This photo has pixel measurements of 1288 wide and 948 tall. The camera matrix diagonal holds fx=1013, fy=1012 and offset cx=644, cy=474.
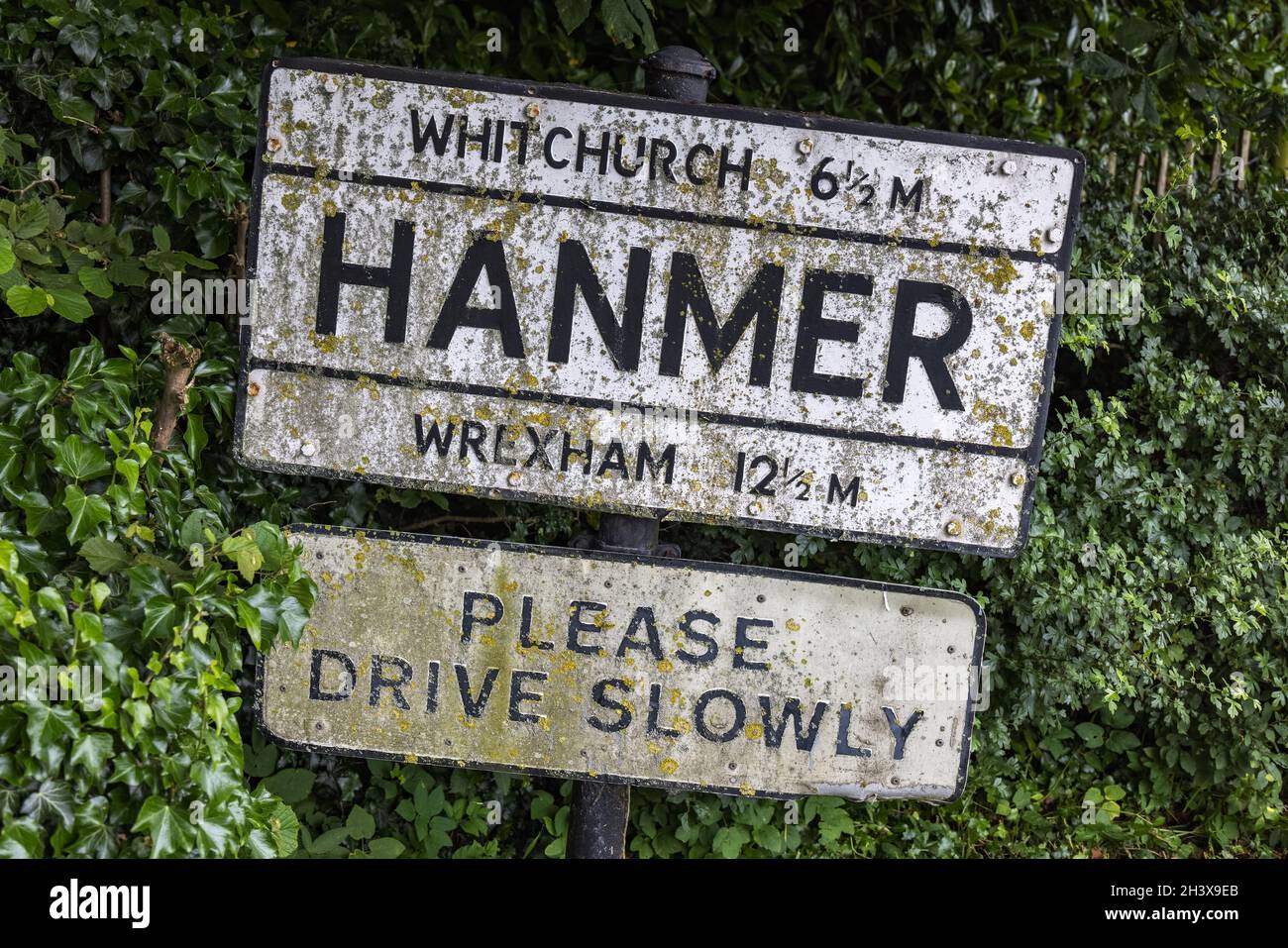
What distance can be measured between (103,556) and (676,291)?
3.67 ft

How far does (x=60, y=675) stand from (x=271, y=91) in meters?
1.12

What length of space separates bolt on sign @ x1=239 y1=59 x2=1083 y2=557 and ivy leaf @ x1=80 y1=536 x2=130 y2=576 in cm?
48

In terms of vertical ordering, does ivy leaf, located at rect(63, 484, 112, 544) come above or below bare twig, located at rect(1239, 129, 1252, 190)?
below

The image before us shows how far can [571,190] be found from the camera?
191 centimetres

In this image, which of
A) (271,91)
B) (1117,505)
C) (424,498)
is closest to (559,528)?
(424,498)

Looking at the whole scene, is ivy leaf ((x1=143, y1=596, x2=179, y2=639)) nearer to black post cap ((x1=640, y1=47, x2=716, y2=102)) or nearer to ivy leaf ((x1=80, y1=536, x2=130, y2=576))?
ivy leaf ((x1=80, y1=536, x2=130, y2=576))

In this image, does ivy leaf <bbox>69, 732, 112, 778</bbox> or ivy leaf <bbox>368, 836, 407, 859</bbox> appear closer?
ivy leaf <bbox>69, 732, 112, 778</bbox>

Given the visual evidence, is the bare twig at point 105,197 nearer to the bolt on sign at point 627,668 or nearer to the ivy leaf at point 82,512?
the ivy leaf at point 82,512

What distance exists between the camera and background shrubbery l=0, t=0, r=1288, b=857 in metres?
2.33

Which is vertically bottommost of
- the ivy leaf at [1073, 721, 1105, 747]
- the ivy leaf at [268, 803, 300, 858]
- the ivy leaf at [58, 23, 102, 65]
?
the ivy leaf at [268, 803, 300, 858]

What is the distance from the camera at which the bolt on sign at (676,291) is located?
191 cm

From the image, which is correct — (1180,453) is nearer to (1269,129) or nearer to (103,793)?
(1269,129)

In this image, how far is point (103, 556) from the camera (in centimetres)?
176

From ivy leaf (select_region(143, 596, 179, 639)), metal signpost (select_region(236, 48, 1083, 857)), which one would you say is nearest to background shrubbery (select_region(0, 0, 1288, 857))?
ivy leaf (select_region(143, 596, 179, 639))
